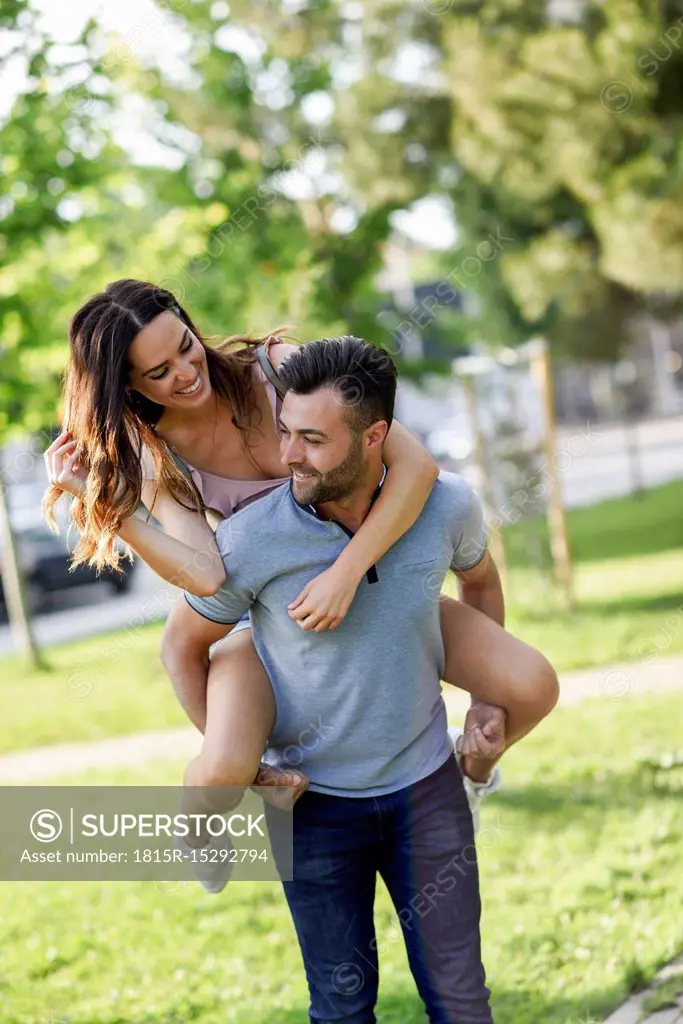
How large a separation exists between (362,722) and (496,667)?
1.27 feet

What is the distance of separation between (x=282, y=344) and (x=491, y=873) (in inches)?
129

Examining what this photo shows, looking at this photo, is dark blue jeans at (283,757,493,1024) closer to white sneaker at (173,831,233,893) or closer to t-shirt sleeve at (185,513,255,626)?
white sneaker at (173,831,233,893)

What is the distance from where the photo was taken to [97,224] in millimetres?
12234

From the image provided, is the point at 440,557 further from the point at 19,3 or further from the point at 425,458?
the point at 19,3

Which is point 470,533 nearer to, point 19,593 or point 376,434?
point 376,434

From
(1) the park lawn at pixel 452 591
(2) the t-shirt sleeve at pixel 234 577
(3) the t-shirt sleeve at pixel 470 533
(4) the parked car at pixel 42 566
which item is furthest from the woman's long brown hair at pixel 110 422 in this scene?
(4) the parked car at pixel 42 566

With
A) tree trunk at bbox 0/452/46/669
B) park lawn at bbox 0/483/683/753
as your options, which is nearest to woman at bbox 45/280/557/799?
park lawn at bbox 0/483/683/753

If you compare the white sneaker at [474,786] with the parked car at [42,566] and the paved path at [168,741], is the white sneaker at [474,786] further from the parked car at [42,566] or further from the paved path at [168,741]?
the parked car at [42,566]

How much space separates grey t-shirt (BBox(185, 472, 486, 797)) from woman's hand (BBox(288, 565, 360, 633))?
75 millimetres

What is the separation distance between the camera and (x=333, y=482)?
2.67 meters

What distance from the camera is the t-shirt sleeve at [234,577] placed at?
2.70 m

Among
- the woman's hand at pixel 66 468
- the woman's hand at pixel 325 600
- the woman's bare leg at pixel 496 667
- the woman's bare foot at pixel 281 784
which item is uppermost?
the woman's hand at pixel 66 468

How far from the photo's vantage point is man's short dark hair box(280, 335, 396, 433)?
8.63ft

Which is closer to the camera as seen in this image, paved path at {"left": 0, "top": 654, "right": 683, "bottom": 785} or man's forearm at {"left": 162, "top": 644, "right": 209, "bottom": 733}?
man's forearm at {"left": 162, "top": 644, "right": 209, "bottom": 733}
